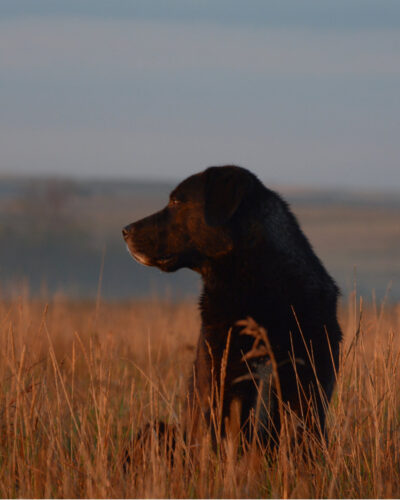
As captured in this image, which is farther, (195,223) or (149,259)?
(149,259)

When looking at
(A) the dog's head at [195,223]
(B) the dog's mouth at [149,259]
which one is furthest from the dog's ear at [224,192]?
(B) the dog's mouth at [149,259]

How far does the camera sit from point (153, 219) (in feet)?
15.5

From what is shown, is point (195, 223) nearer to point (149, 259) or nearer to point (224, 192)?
point (224, 192)

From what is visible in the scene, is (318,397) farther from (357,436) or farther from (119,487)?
(119,487)

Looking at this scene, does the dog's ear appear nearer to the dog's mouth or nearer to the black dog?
the black dog

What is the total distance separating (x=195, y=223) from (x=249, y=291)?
559 mm

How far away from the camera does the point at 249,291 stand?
4273mm

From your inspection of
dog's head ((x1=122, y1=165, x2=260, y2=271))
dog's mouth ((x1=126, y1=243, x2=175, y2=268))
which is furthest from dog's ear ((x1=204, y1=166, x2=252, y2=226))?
dog's mouth ((x1=126, y1=243, x2=175, y2=268))

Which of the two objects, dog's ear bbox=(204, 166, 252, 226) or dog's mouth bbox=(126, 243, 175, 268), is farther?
dog's mouth bbox=(126, 243, 175, 268)

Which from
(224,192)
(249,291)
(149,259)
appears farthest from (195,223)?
(249,291)

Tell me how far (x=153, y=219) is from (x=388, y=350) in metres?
1.68

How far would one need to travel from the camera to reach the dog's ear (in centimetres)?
429

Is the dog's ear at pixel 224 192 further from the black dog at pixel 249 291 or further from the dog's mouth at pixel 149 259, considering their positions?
the dog's mouth at pixel 149 259

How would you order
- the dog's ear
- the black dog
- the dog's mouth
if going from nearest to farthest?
the black dog < the dog's ear < the dog's mouth
